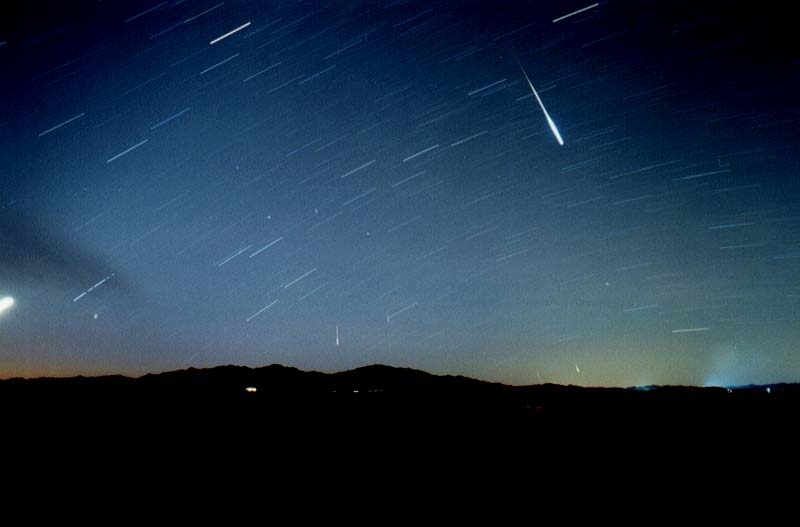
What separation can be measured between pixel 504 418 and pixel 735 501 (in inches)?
288

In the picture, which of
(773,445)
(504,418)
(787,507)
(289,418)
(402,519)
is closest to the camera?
(402,519)

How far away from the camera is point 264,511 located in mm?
5469

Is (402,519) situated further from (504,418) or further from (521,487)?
(504,418)

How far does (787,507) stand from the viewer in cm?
601

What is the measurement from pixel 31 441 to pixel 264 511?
6.62m

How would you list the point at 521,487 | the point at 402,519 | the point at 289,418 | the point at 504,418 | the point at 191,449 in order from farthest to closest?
the point at 504,418 < the point at 289,418 < the point at 191,449 < the point at 521,487 < the point at 402,519

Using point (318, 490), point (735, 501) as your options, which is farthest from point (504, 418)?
point (318, 490)

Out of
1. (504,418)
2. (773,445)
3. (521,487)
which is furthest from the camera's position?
(504,418)

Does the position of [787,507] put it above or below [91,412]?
below

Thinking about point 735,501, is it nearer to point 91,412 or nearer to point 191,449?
point 191,449

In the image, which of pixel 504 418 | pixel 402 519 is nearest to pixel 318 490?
A: pixel 402 519

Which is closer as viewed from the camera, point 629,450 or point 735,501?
point 735,501

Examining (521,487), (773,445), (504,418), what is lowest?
(773,445)

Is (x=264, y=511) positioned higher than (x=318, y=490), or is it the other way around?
(x=264, y=511)
